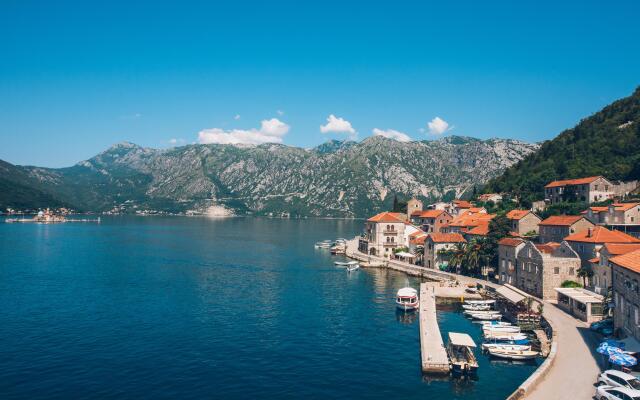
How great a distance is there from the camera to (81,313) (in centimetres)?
6669

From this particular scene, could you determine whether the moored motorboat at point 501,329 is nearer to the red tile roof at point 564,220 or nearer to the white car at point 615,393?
the white car at point 615,393

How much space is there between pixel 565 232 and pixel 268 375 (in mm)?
67684

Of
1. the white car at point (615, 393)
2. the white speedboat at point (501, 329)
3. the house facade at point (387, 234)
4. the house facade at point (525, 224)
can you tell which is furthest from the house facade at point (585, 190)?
the white car at point (615, 393)

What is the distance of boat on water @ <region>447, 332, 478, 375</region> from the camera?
44.8m

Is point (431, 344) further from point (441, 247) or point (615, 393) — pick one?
point (441, 247)

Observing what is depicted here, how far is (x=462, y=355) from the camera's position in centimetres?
4834

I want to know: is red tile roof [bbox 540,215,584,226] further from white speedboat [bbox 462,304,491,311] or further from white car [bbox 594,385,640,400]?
white car [bbox 594,385,640,400]

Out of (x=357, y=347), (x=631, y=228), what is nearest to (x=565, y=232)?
(x=631, y=228)

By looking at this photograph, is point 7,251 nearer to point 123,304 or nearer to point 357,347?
point 123,304

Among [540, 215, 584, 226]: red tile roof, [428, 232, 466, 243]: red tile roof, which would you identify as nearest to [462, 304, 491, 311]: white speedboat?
[540, 215, 584, 226]: red tile roof

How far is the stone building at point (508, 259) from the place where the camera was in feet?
264

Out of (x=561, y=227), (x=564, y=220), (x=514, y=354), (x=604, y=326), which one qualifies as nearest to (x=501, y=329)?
(x=514, y=354)

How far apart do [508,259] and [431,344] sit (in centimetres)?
3885

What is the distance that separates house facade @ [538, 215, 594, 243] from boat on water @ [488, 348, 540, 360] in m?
45.1
